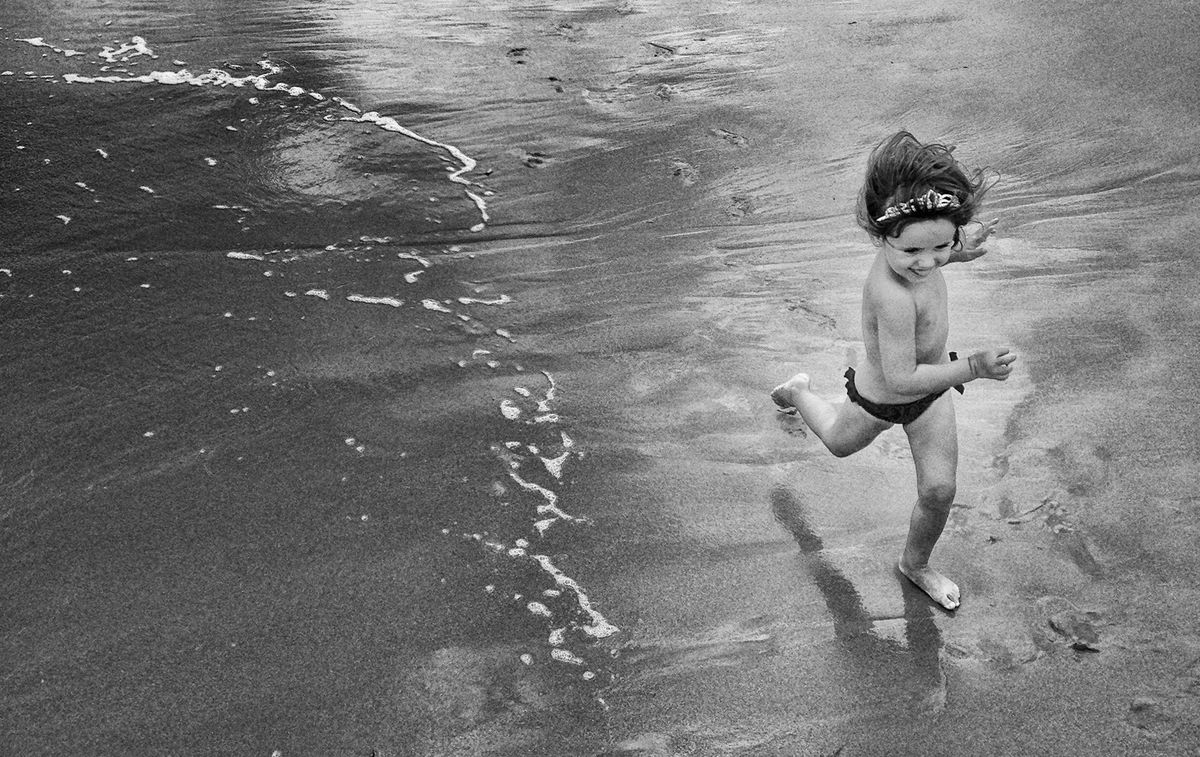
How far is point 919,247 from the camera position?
8.80ft

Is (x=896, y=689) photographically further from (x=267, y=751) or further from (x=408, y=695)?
(x=267, y=751)

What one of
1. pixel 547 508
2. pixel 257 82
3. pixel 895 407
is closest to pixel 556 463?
pixel 547 508

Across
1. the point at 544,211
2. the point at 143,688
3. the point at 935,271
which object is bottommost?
the point at 143,688

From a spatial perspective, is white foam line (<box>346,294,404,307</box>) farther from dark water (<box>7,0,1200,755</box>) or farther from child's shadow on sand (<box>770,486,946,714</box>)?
child's shadow on sand (<box>770,486,946,714</box>)

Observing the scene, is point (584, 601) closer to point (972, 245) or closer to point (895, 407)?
point (895, 407)

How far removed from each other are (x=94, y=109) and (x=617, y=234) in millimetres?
2862

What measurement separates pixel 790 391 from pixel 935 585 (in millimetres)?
830

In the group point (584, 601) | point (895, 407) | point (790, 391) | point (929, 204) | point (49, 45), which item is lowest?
point (584, 601)

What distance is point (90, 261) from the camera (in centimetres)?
423

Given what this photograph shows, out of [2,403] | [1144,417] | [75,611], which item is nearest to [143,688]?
[75,611]

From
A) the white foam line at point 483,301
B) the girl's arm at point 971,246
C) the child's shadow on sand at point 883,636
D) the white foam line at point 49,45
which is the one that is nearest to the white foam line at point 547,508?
the child's shadow on sand at point 883,636

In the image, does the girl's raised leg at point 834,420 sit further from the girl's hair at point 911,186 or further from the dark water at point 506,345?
the girl's hair at point 911,186

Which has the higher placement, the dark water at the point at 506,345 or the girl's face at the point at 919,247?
the girl's face at the point at 919,247

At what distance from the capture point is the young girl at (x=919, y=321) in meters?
2.61
